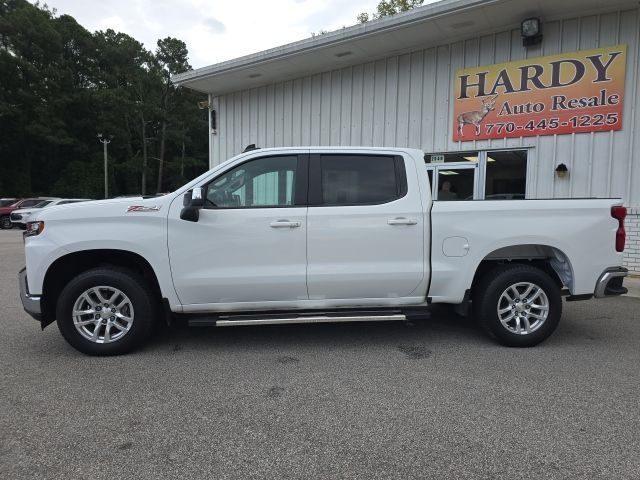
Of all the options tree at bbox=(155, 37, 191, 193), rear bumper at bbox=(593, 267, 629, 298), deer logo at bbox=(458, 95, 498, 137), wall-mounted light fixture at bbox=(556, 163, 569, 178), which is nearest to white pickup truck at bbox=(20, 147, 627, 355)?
rear bumper at bbox=(593, 267, 629, 298)

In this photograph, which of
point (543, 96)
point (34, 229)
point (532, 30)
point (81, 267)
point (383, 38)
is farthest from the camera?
point (383, 38)

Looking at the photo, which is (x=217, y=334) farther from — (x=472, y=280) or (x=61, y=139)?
(x=61, y=139)

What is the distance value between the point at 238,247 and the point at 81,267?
1.63 metres

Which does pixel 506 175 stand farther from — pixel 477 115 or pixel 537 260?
pixel 537 260

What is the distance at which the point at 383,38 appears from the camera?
32.6 ft

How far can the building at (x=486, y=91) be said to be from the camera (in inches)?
336

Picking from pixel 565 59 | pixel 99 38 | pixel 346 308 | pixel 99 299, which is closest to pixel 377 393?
pixel 346 308

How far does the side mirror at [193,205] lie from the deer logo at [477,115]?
739 centimetres

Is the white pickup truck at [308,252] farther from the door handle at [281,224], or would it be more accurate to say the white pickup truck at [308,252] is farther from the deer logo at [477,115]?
the deer logo at [477,115]

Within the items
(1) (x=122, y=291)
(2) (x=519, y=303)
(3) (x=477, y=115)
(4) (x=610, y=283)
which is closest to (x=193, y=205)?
(1) (x=122, y=291)

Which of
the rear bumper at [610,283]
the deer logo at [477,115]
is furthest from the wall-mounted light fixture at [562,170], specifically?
the rear bumper at [610,283]

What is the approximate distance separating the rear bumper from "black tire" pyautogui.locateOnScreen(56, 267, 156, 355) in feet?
14.5

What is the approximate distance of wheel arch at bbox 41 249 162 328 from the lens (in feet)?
14.4

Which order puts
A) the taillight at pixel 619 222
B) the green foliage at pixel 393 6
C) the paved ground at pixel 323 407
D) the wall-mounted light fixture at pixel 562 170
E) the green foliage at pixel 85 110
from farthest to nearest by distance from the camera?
the green foliage at pixel 85 110, the green foliage at pixel 393 6, the wall-mounted light fixture at pixel 562 170, the taillight at pixel 619 222, the paved ground at pixel 323 407
